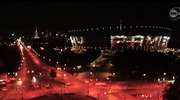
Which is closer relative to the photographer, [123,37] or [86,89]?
[86,89]

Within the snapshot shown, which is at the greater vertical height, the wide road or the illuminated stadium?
the illuminated stadium

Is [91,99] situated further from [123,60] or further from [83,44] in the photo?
[83,44]

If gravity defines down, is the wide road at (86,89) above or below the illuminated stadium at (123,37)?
below

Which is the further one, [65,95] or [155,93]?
[155,93]

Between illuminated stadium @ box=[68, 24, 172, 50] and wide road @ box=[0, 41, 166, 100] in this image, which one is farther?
illuminated stadium @ box=[68, 24, 172, 50]

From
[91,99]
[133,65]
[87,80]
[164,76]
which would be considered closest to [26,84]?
[87,80]

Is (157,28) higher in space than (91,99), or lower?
higher

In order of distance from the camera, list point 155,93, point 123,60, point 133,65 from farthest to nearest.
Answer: point 123,60
point 133,65
point 155,93

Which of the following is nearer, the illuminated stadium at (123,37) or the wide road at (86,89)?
the wide road at (86,89)
